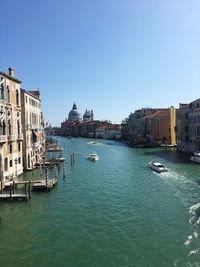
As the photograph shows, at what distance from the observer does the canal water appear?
12.7m

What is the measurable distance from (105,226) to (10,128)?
51.3 feet

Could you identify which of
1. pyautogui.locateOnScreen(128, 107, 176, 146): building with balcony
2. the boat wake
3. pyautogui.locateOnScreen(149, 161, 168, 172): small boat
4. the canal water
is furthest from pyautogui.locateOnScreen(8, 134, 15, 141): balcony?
pyautogui.locateOnScreen(128, 107, 176, 146): building with balcony

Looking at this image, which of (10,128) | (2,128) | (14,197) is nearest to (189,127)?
(10,128)

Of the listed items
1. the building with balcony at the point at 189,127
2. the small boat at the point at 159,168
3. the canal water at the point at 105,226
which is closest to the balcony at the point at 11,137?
the canal water at the point at 105,226

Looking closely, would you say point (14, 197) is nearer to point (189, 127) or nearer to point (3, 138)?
point (3, 138)

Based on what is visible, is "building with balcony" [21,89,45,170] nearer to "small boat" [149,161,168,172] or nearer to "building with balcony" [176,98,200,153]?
"small boat" [149,161,168,172]

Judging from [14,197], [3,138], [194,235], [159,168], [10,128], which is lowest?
[194,235]

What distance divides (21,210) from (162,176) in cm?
1616

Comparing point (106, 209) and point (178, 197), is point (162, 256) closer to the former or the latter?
point (106, 209)

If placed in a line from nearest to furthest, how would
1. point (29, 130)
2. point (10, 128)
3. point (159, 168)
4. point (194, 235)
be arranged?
point (194, 235) < point (10, 128) < point (159, 168) < point (29, 130)

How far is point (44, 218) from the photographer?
17828mm

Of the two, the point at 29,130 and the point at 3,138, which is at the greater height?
the point at 29,130

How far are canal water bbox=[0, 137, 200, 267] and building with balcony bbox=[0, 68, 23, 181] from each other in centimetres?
502

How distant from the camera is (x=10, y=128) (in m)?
28.2
